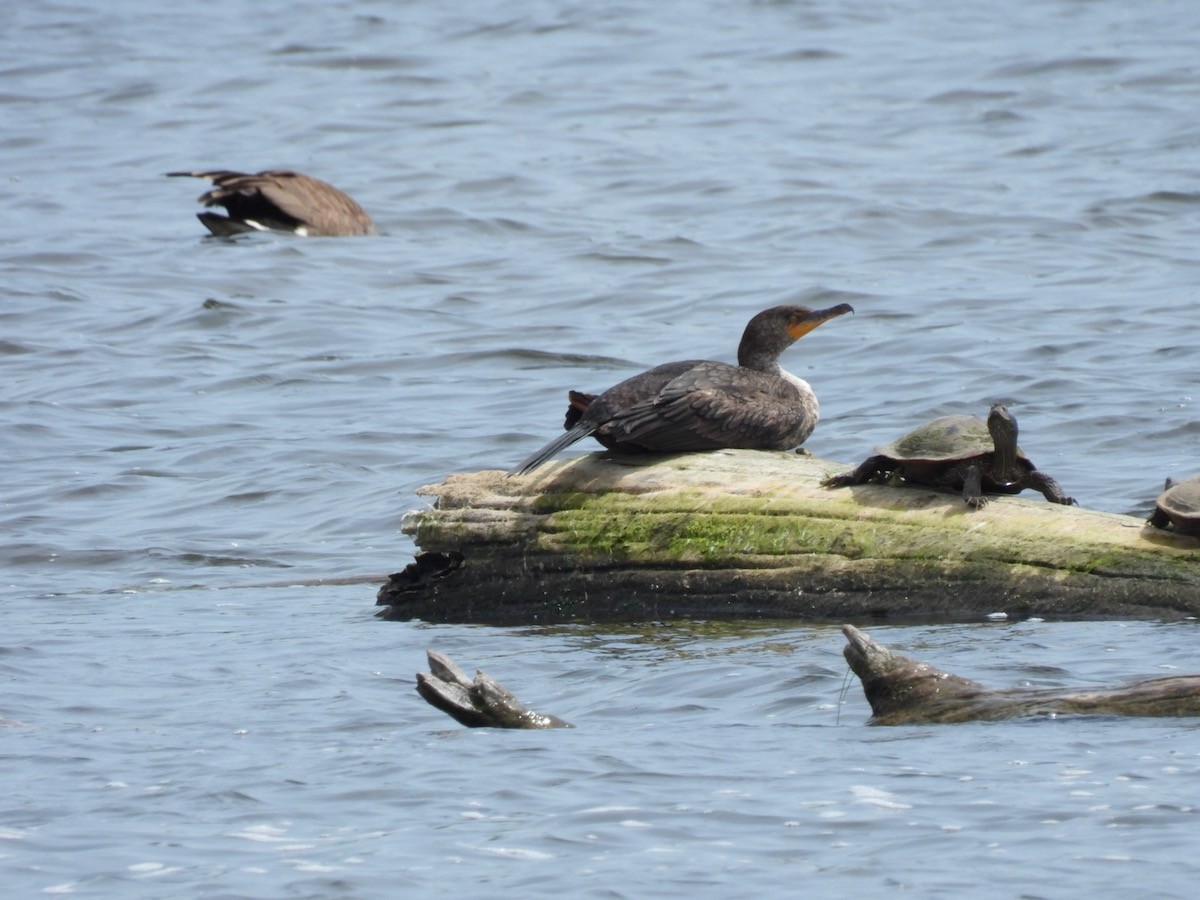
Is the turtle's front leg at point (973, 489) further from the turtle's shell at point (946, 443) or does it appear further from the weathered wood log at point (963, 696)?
the weathered wood log at point (963, 696)

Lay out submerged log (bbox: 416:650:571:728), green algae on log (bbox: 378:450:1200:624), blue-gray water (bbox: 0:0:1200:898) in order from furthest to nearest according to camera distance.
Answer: green algae on log (bbox: 378:450:1200:624)
submerged log (bbox: 416:650:571:728)
blue-gray water (bbox: 0:0:1200:898)

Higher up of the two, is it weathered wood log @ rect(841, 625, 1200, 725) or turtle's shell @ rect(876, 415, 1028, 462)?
turtle's shell @ rect(876, 415, 1028, 462)

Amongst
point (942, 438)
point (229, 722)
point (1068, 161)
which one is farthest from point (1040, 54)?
point (229, 722)

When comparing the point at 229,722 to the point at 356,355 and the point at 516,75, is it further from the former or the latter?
the point at 516,75

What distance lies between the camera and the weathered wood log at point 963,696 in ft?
19.0

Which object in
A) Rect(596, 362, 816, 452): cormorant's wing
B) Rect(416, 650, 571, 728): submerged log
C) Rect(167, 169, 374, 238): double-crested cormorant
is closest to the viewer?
Rect(416, 650, 571, 728): submerged log

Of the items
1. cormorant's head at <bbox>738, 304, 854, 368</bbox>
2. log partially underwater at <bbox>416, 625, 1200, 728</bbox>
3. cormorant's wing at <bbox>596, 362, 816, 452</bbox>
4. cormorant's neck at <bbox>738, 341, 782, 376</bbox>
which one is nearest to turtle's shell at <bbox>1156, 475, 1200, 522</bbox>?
log partially underwater at <bbox>416, 625, 1200, 728</bbox>

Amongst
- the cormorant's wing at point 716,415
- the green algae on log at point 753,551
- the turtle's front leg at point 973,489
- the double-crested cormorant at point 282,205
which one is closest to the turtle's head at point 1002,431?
the turtle's front leg at point 973,489

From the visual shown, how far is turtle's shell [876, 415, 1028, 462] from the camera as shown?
7.61 metres

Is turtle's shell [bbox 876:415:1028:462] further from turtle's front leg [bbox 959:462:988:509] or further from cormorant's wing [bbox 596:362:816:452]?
cormorant's wing [bbox 596:362:816:452]

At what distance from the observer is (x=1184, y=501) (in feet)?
23.4

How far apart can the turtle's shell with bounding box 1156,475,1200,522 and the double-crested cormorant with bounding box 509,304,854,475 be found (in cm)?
199

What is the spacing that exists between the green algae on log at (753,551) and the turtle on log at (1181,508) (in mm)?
56

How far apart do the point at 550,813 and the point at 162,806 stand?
3.70ft
